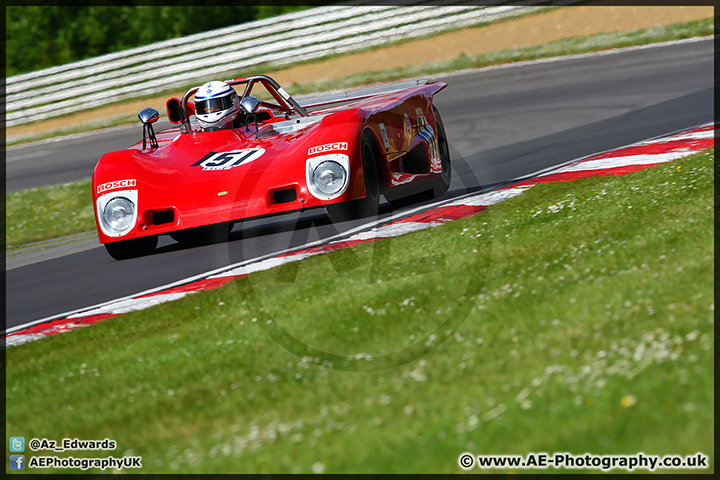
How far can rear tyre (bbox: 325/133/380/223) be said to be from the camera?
21.8ft

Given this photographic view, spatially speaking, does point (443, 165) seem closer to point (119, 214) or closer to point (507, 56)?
point (119, 214)

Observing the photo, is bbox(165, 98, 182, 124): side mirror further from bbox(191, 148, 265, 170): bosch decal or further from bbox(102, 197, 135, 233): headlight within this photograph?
bbox(102, 197, 135, 233): headlight

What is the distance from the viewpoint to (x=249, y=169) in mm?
6805

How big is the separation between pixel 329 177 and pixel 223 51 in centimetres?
1424

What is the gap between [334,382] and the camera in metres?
3.93

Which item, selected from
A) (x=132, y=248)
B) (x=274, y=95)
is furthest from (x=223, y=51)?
(x=132, y=248)

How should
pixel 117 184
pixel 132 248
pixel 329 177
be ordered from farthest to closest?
pixel 132 248 → pixel 117 184 → pixel 329 177

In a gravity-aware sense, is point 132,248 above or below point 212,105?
below

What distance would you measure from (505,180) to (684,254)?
14.3 ft

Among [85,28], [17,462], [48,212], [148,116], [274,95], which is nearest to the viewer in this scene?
[17,462]

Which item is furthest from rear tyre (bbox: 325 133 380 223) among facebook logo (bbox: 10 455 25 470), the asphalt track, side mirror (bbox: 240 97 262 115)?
facebook logo (bbox: 10 455 25 470)

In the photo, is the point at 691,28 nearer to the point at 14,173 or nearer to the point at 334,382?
the point at 14,173

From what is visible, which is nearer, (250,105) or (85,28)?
(250,105)

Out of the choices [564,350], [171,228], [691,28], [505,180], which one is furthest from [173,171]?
[691,28]
